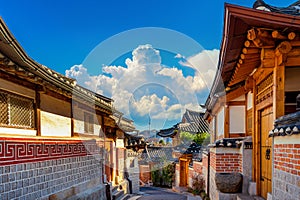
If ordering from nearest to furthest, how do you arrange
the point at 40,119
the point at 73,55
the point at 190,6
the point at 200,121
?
the point at 40,119 → the point at 190,6 → the point at 73,55 → the point at 200,121

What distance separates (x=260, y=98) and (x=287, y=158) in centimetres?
221

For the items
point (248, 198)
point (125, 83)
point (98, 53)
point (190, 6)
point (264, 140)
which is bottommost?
point (248, 198)

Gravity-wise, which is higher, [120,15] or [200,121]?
[120,15]

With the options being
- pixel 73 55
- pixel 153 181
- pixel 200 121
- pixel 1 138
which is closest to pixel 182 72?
pixel 73 55

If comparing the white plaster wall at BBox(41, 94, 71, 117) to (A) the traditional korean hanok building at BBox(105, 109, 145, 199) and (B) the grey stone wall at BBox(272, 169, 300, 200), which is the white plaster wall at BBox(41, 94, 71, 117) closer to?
(A) the traditional korean hanok building at BBox(105, 109, 145, 199)

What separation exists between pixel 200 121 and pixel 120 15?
16374 mm

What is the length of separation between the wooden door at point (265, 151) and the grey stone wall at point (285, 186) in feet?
3.71

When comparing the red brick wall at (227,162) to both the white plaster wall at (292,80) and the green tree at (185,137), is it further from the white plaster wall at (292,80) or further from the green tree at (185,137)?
the green tree at (185,137)

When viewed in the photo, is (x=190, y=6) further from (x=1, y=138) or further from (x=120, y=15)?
(x=1, y=138)

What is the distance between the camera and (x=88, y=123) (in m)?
8.95

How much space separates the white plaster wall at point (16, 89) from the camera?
180 inches

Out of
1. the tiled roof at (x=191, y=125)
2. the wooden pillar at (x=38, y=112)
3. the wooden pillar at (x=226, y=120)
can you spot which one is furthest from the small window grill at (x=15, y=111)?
the tiled roof at (x=191, y=125)

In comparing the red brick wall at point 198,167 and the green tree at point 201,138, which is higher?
the green tree at point 201,138

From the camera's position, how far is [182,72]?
259 inches
